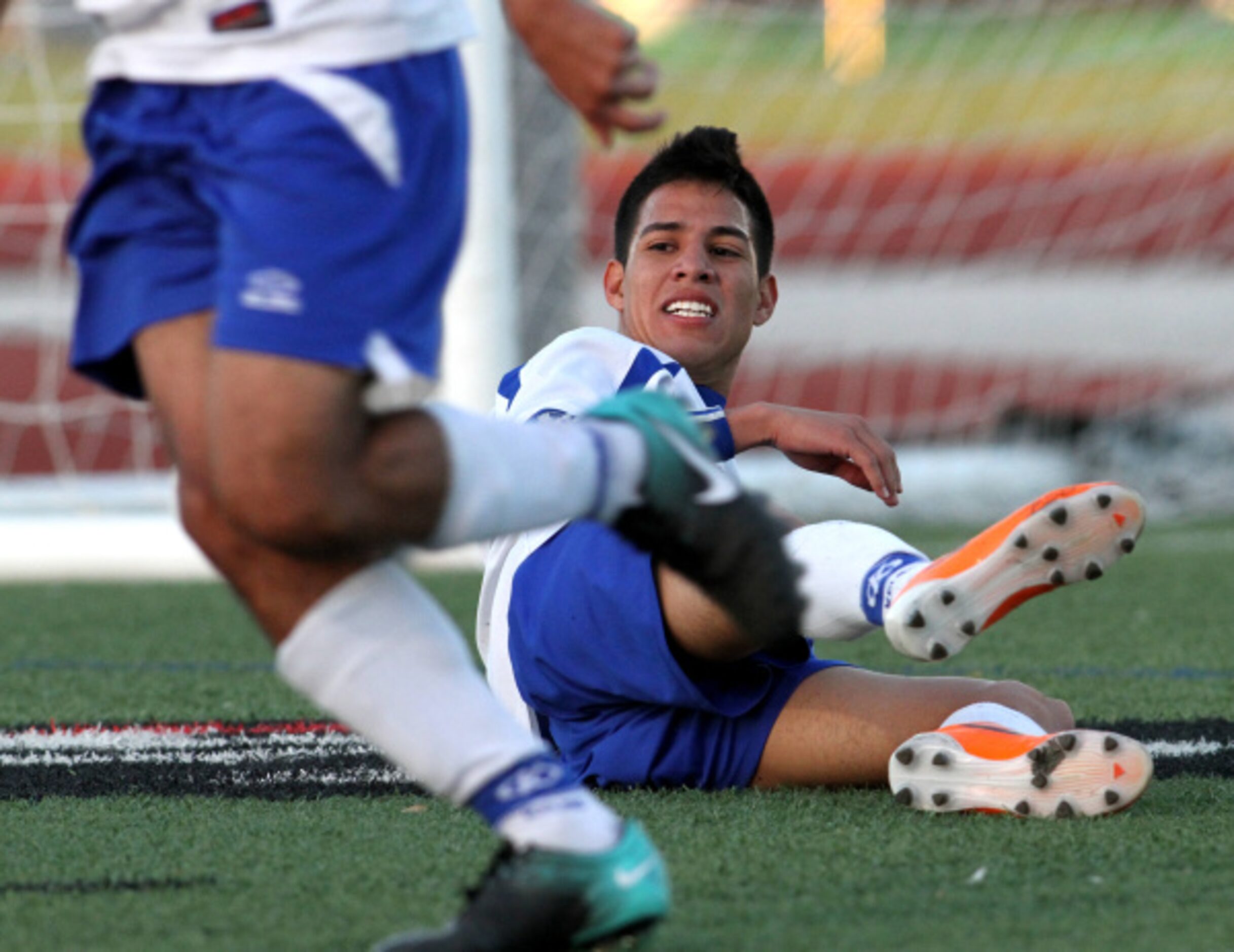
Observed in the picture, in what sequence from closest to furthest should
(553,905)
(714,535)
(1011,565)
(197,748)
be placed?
(553,905), (714,535), (1011,565), (197,748)

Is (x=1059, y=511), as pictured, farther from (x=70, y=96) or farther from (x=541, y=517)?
(x=70, y=96)

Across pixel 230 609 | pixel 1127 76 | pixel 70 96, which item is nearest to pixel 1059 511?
pixel 230 609

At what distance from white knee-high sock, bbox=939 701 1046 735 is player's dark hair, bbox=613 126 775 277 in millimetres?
848

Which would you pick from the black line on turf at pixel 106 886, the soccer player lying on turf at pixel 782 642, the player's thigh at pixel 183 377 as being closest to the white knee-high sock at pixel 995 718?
the soccer player lying on turf at pixel 782 642

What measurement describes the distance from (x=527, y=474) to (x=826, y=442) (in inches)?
Answer: 27.2

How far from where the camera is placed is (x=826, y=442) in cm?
215

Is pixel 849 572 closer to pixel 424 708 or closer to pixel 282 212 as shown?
pixel 424 708

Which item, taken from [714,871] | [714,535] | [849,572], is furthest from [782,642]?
[714,535]

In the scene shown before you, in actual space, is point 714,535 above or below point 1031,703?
above

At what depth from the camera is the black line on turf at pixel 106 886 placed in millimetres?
1783

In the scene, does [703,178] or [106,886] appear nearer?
[106,886]

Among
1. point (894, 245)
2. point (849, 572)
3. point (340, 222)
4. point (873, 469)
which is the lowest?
point (894, 245)

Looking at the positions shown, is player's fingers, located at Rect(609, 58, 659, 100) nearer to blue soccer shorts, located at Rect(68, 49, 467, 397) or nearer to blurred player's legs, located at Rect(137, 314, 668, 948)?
blue soccer shorts, located at Rect(68, 49, 467, 397)

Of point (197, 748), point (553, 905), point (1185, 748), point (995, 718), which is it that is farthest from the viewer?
point (197, 748)
